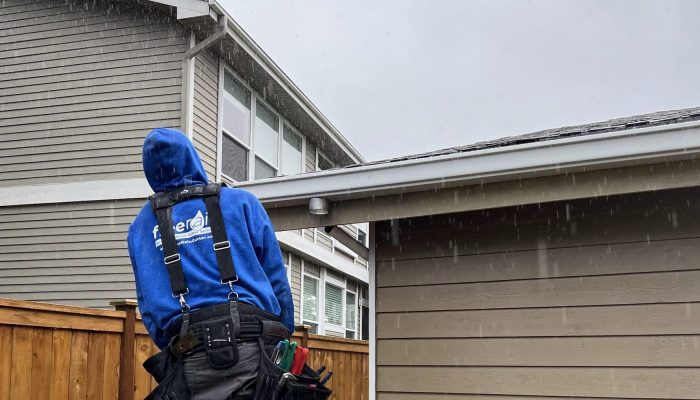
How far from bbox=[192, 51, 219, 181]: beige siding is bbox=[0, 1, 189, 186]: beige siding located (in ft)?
0.84

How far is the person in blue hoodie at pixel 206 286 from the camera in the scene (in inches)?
104

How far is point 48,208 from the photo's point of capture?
10.3 meters

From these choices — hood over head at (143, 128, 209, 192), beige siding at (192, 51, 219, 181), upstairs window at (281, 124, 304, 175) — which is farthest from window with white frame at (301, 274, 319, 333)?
hood over head at (143, 128, 209, 192)

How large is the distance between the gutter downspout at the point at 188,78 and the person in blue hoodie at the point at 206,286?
6829 mm

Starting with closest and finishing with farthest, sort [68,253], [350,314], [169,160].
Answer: [169,160] < [68,253] < [350,314]

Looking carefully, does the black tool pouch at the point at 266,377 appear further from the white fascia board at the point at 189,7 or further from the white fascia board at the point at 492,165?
the white fascia board at the point at 189,7

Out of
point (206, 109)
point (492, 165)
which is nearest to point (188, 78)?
point (206, 109)

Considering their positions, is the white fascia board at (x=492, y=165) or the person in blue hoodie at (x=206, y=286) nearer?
the person in blue hoodie at (x=206, y=286)

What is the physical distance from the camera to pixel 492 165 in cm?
395

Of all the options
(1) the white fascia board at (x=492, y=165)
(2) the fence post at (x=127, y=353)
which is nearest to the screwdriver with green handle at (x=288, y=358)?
(1) the white fascia board at (x=492, y=165)

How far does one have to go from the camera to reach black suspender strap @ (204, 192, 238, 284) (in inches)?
107

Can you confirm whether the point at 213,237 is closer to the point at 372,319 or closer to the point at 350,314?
the point at 372,319

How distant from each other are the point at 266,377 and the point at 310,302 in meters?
11.8

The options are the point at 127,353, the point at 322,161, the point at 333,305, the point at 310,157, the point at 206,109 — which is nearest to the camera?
the point at 127,353
